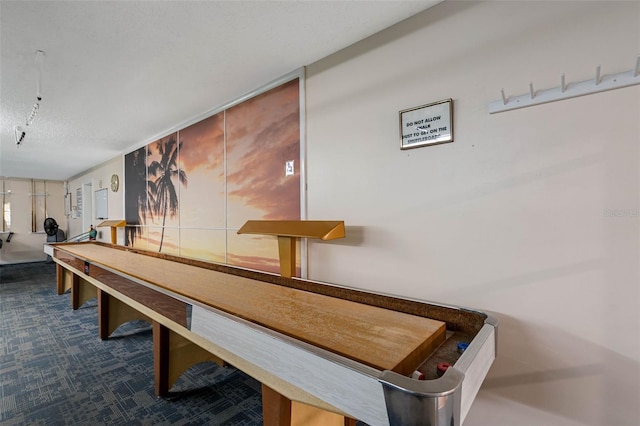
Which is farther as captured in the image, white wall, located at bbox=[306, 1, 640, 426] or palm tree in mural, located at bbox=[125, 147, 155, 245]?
palm tree in mural, located at bbox=[125, 147, 155, 245]

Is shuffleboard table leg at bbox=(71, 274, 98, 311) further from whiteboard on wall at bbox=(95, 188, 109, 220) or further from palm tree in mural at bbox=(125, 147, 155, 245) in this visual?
whiteboard on wall at bbox=(95, 188, 109, 220)

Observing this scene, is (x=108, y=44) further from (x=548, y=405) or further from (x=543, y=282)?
(x=548, y=405)

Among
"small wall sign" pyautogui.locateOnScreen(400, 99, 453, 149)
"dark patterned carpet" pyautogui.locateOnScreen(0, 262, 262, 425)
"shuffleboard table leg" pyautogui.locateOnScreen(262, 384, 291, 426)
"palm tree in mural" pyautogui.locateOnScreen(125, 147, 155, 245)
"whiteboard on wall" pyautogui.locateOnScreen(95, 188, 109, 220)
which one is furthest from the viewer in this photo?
"whiteboard on wall" pyautogui.locateOnScreen(95, 188, 109, 220)

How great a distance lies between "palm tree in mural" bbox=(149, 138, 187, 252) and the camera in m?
3.79

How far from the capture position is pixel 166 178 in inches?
157

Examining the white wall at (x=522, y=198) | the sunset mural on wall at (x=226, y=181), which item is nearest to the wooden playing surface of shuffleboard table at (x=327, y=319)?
the white wall at (x=522, y=198)

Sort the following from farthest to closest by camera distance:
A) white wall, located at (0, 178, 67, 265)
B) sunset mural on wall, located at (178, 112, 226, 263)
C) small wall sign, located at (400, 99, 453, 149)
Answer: white wall, located at (0, 178, 67, 265), sunset mural on wall, located at (178, 112, 226, 263), small wall sign, located at (400, 99, 453, 149)

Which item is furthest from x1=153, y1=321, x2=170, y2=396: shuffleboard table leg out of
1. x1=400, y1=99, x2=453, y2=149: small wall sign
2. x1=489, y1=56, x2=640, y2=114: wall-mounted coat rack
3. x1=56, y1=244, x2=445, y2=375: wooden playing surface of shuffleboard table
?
x1=489, y1=56, x2=640, y2=114: wall-mounted coat rack

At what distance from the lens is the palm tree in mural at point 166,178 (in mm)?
3793

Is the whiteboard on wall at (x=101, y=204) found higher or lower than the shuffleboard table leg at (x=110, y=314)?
higher

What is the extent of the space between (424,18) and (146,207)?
455cm

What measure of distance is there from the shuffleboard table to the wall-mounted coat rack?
1.06 meters

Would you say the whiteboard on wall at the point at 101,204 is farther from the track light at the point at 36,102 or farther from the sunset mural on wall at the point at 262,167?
the sunset mural on wall at the point at 262,167

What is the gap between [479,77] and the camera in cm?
153
